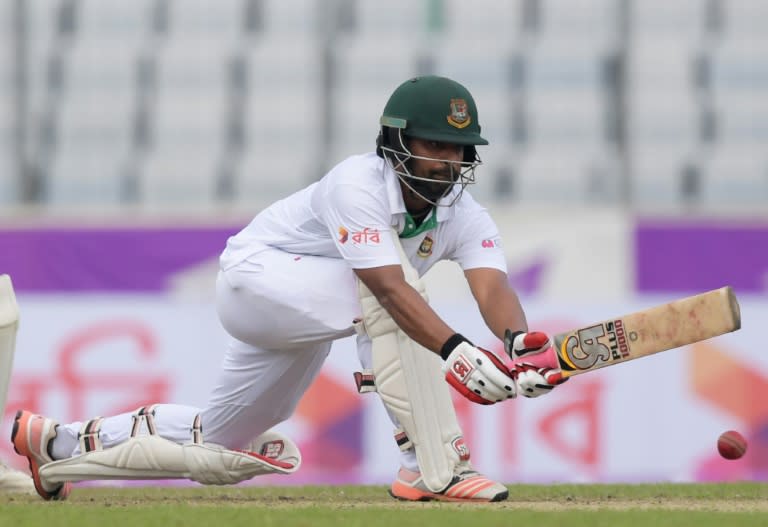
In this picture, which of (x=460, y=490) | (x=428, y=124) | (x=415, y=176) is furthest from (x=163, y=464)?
(x=428, y=124)

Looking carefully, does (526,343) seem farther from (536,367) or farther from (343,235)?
(343,235)

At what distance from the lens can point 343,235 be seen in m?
4.28

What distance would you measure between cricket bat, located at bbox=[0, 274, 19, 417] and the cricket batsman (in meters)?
0.15

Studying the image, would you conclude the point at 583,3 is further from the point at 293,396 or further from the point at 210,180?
the point at 293,396

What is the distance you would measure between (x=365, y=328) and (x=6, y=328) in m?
1.15

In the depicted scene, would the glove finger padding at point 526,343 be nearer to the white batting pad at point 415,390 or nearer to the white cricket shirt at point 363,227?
the white batting pad at point 415,390

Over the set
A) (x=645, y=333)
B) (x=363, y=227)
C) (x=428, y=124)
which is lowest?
(x=645, y=333)

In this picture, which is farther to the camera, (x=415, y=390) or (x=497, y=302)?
(x=497, y=302)

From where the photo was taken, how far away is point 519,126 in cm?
982

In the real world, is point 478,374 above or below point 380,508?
above

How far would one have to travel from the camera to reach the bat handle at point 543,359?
412cm

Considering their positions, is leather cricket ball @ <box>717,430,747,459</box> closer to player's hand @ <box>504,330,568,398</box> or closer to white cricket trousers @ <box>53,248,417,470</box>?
player's hand @ <box>504,330,568,398</box>

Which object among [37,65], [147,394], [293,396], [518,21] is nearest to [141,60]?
[37,65]

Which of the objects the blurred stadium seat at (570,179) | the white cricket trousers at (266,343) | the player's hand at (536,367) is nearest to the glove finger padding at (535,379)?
the player's hand at (536,367)
